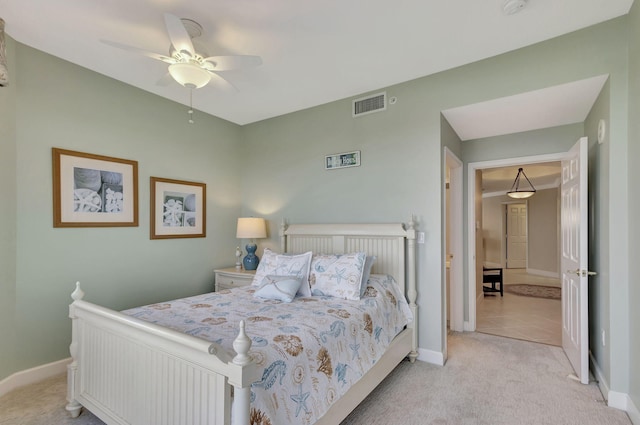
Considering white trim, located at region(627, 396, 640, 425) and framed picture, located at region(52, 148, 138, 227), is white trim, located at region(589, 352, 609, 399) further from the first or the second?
framed picture, located at region(52, 148, 138, 227)

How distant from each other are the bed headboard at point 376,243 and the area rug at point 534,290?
4.12 metres

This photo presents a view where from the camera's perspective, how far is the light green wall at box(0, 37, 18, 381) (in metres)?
2.38

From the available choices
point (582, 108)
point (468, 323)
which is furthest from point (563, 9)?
point (468, 323)

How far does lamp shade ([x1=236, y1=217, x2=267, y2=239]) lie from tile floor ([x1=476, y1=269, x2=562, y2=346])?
2937 millimetres

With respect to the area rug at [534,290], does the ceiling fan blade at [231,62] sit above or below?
above

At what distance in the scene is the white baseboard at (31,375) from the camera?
2381mm

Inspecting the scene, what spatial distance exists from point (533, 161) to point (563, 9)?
1.78 metres

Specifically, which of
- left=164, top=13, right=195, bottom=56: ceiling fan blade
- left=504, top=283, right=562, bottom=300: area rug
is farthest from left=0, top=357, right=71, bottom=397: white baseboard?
left=504, top=283, right=562, bottom=300: area rug

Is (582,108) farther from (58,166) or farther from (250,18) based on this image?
(58,166)

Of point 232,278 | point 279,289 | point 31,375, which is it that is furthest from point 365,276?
point 31,375

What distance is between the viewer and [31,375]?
2537mm

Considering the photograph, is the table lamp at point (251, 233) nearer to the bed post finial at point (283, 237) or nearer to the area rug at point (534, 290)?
the bed post finial at point (283, 237)

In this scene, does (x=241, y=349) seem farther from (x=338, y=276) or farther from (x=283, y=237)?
(x=283, y=237)

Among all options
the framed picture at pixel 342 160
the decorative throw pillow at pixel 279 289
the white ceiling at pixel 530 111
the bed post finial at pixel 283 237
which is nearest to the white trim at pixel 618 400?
the white ceiling at pixel 530 111
